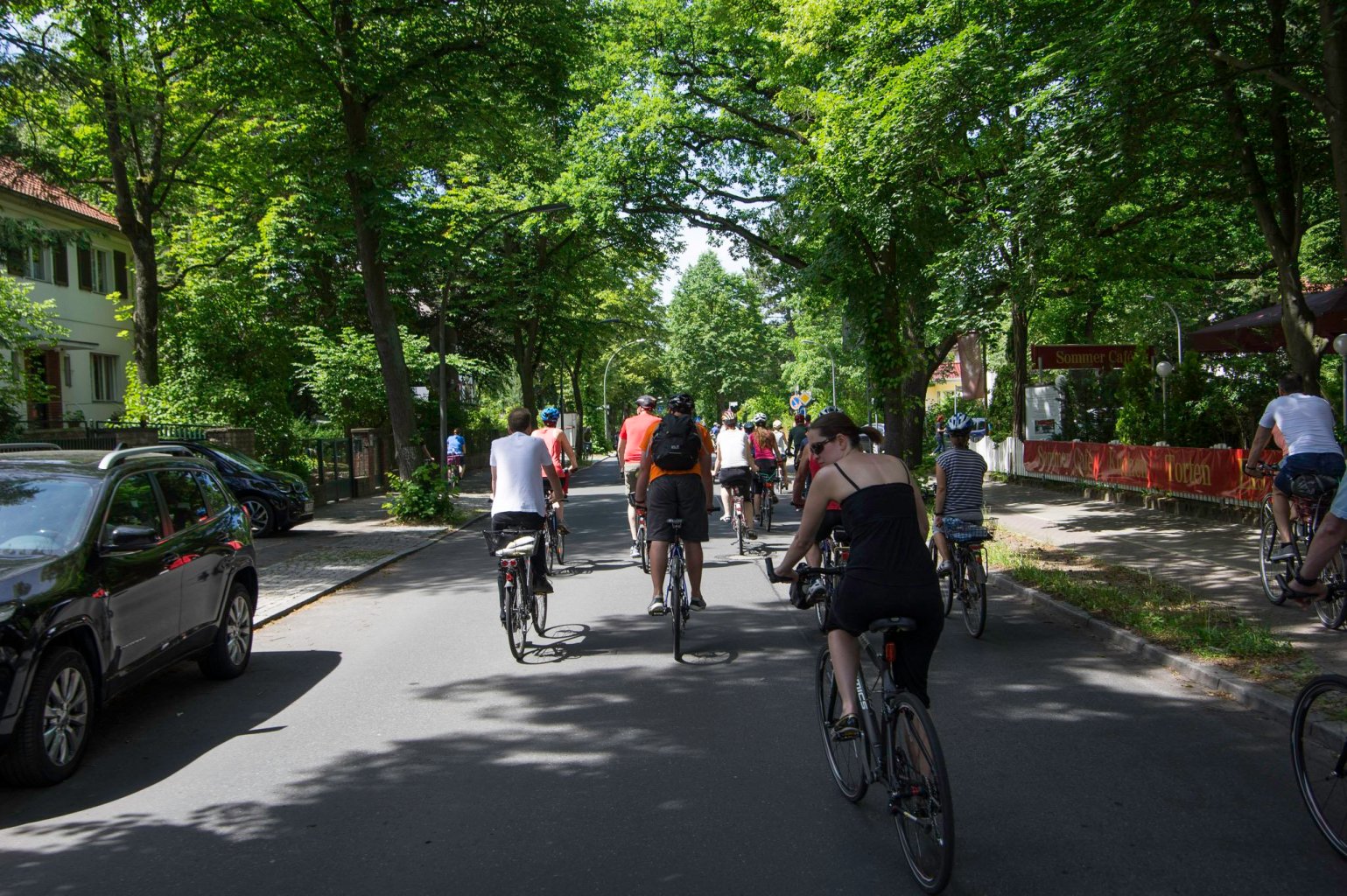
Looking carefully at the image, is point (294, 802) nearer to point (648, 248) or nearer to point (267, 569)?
point (267, 569)

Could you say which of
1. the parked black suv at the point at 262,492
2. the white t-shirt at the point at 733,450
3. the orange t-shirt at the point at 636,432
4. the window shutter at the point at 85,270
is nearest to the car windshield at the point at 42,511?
the orange t-shirt at the point at 636,432

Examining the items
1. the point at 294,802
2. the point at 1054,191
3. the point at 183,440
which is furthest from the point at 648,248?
the point at 294,802

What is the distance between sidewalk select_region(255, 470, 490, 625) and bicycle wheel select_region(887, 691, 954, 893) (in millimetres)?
7657

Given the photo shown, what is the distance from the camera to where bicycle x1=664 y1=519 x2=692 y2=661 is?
7.66m

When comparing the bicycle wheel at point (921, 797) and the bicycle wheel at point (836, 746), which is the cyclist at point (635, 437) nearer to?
the bicycle wheel at point (836, 746)

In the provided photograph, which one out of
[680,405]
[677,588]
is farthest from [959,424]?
[677,588]

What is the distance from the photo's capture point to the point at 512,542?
26.5 feet

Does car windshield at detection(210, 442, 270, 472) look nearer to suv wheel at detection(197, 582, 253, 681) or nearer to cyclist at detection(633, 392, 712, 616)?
suv wheel at detection(197, 582, 253, 681)

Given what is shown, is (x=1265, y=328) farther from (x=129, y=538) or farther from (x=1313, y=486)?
(x=129, y=538)

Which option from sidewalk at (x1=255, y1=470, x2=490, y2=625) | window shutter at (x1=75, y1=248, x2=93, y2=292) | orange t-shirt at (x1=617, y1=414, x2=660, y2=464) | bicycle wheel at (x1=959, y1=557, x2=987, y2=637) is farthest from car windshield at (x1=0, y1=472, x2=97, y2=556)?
window shutter at (x1=75, y1=248, x2=93, y2=292)

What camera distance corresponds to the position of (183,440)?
1912cm

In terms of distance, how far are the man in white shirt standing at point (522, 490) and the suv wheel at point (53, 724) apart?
3202 millimetres

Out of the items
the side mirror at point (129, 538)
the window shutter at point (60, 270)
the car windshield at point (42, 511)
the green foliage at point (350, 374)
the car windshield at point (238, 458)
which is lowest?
the side mirror at point (129, 538)

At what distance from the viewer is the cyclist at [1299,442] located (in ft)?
29.6
